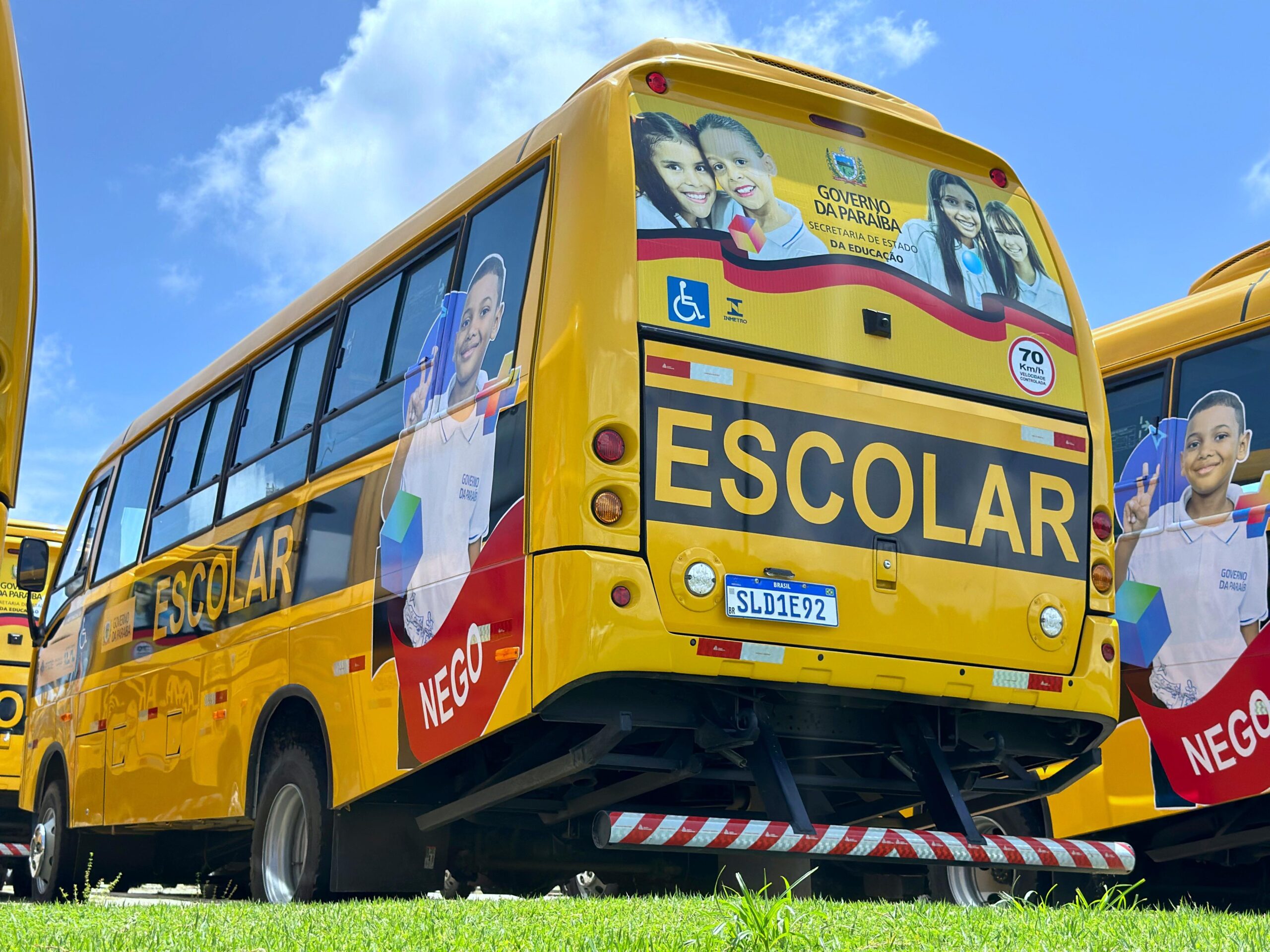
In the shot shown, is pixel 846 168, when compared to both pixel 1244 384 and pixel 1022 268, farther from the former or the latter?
pixel 1244 384

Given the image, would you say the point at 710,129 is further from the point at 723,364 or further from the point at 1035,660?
the point at 1035,660

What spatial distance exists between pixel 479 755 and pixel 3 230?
3173mm

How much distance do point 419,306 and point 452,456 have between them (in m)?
1.10

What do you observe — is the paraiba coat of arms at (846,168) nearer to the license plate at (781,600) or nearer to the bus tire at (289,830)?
the license plate at (781,600)

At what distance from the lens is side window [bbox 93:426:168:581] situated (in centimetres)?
1055

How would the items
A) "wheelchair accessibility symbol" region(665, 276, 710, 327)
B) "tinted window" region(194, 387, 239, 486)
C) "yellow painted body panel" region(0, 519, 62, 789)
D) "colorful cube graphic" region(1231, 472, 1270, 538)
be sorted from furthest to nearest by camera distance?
"yellow painted body panel" region(0, 519, 62, 789) → "tinted window" region(194, 387, 239, 486) → "colorful cube graphic" region(1231, 472, 1270, 538) → "wheelchair accessibility symbol" region(665, 276, 710, 327)

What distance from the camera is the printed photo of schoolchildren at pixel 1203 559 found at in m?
7.63

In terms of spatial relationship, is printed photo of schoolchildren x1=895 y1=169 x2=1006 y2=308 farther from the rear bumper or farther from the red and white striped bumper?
the red and white striped bumper

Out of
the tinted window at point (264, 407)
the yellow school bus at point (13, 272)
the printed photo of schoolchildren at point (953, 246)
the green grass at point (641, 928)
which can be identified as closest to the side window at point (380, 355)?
the tinted window at point (264, 407)

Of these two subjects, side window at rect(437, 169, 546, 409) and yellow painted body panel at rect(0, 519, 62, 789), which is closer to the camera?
side window at rect(437, 169, 546, 409)

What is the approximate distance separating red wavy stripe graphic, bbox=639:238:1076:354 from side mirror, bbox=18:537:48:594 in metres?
6.32

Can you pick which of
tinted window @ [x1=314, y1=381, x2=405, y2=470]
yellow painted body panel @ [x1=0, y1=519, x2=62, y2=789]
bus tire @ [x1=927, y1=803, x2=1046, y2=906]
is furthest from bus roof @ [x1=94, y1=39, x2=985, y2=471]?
yellow painted body panel @ [x1=0, y1=519, x2=62, y2=789]

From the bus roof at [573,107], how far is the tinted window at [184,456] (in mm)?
1501

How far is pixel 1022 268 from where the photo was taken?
696 centimetres
